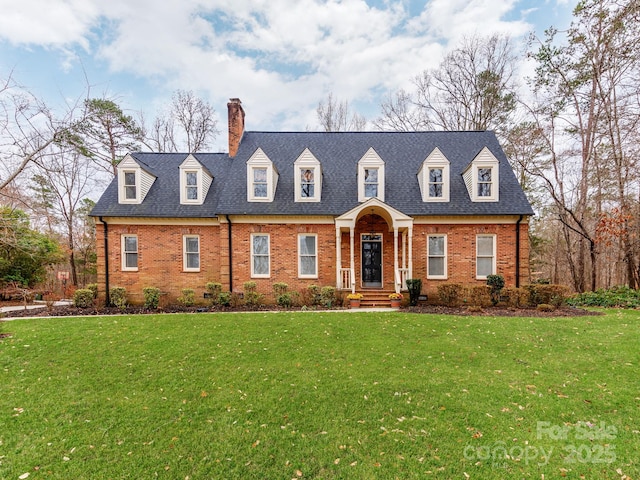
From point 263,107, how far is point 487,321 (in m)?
21.4

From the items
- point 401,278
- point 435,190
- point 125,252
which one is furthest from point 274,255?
point 435,190

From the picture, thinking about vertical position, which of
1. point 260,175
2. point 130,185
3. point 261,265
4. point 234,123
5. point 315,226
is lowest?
point 261,265

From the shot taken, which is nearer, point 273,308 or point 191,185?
point 273,308

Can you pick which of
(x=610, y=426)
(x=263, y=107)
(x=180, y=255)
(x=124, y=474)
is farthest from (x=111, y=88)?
(x=263, y=107)

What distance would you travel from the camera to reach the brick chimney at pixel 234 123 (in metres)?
14.8

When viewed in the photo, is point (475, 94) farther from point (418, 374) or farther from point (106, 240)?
point (106, 240)

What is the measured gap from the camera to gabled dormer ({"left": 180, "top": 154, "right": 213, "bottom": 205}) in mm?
13438

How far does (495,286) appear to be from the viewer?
11336mm

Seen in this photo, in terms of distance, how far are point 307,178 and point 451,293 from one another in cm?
796

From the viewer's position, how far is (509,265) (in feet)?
40.0

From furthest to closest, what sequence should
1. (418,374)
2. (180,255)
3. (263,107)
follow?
1. (263,107)
2. (180,255)
3. (418,374)

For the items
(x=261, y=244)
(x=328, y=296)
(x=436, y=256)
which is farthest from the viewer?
(x=261, y=244)

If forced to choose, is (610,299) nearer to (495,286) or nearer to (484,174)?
(495,286)

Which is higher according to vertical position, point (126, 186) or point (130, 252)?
point (126, 186)
